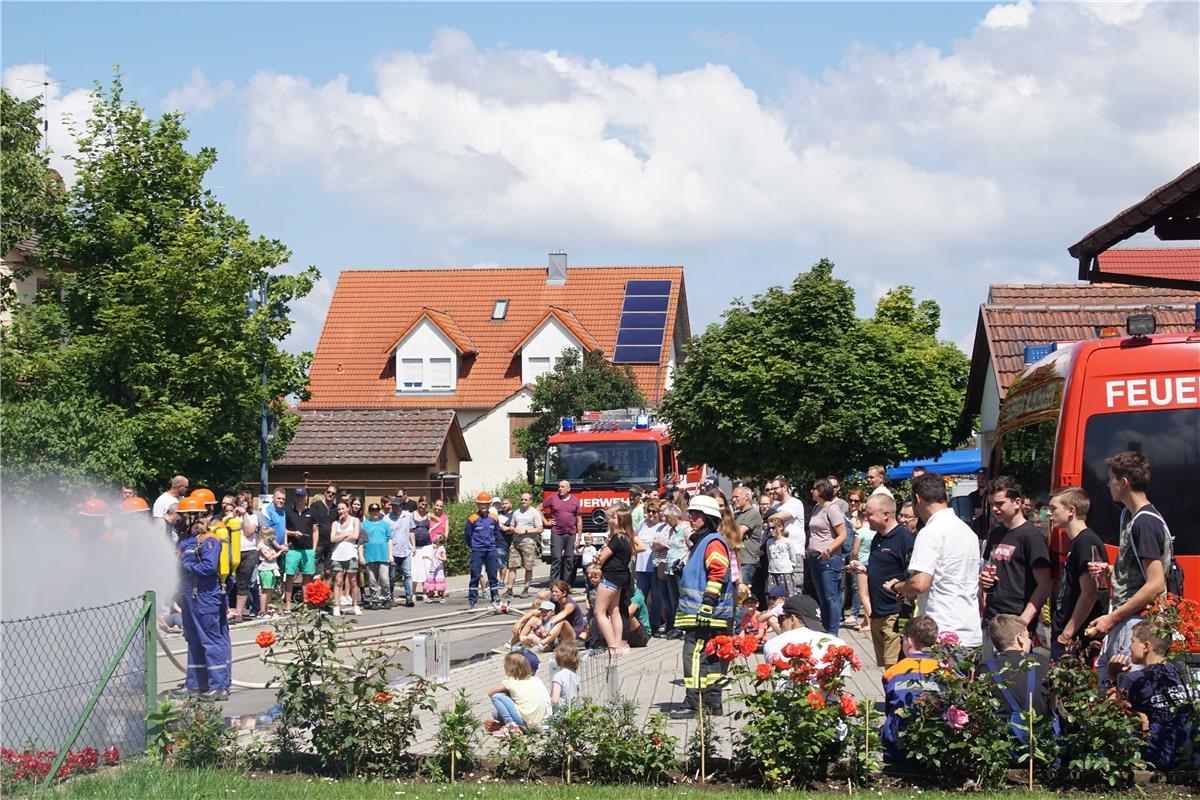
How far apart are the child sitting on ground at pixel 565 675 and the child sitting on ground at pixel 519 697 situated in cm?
43

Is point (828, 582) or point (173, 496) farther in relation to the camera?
point (173, 496)

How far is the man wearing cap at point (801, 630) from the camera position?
9.55 meters

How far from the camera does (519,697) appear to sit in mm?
10289

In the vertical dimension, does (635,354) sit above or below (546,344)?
below

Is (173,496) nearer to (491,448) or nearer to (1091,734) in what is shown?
(1091,734)

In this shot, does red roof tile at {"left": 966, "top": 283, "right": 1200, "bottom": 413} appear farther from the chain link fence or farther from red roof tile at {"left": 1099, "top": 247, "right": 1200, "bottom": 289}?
the chain link fence

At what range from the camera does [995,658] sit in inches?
345

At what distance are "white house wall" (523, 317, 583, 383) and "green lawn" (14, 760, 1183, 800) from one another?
5061 centimetres

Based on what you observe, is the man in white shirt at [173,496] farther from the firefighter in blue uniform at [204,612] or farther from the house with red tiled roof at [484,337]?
the house with red tiled roof at [484,337]

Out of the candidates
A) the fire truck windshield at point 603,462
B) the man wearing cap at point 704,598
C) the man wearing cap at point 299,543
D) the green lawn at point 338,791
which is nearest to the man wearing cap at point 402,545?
the man wearing cap at point 299,543

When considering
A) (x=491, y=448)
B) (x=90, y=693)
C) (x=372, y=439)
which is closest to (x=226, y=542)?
(x=90, y=693)

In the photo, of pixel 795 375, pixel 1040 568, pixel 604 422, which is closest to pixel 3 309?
pixel 604 422

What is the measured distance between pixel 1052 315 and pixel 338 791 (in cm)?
2399

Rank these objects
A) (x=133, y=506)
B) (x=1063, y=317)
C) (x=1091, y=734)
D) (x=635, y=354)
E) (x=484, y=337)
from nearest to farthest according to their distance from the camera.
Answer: (x=1091, y=734) < (x=133, y=506) < (x=1063, y=317) < (x=635, y=354) < (x=484, y=337)
